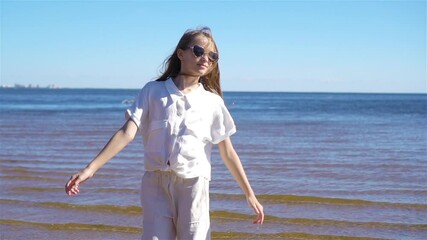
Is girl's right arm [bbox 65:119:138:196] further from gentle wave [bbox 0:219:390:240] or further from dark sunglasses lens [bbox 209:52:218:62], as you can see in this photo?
gentle wave [bbox 0:219:390:240]

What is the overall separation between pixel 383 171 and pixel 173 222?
723 centimetres

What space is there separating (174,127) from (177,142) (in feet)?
0.27

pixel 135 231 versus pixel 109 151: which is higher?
pixel 109 151

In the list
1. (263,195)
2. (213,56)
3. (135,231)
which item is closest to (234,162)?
(213,56)

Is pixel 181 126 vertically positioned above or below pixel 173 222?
above

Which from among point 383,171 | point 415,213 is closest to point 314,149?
point 383,171

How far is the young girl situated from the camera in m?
3.22

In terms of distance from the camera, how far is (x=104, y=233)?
6016mm

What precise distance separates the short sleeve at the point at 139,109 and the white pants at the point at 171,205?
30 centimetres

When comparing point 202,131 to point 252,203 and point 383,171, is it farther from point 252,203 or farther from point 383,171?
point 383,171

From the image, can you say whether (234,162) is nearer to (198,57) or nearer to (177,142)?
(177,142)

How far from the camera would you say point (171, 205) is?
3248mm

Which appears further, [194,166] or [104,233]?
[104,233]

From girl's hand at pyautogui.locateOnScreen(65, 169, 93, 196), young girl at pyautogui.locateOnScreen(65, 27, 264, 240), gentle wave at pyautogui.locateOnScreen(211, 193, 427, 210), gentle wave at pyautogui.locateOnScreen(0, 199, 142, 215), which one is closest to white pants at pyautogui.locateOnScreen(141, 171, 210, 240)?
young girl at pyautogui.locateOnScreen(65, 27, 264, 240)
